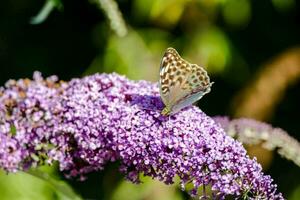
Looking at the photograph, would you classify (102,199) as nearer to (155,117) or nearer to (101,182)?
(101,182)

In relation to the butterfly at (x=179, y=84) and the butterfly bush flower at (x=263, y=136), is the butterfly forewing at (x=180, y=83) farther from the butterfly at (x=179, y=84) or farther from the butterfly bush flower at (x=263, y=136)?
the butterfly bush flower at (x=263, y=136)

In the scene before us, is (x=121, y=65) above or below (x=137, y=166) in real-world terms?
above

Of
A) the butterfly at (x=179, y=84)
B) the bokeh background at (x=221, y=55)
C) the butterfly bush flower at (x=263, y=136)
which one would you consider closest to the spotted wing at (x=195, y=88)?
the butterfly at (x=179, y=84)

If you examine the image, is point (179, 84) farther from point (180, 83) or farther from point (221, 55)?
point (221, 55)

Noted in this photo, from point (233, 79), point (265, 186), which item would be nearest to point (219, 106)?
point (233, 79)

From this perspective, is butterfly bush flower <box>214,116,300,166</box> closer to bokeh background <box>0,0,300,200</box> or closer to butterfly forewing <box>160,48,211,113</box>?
butterfly forewing <box>160,48,211,113</box>

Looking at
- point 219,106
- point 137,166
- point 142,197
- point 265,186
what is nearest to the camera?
point 265,186

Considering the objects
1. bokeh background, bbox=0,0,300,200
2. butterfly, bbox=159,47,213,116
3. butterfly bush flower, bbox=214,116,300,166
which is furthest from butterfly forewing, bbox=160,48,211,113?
bokeh background, bbox=0,0,300,200
